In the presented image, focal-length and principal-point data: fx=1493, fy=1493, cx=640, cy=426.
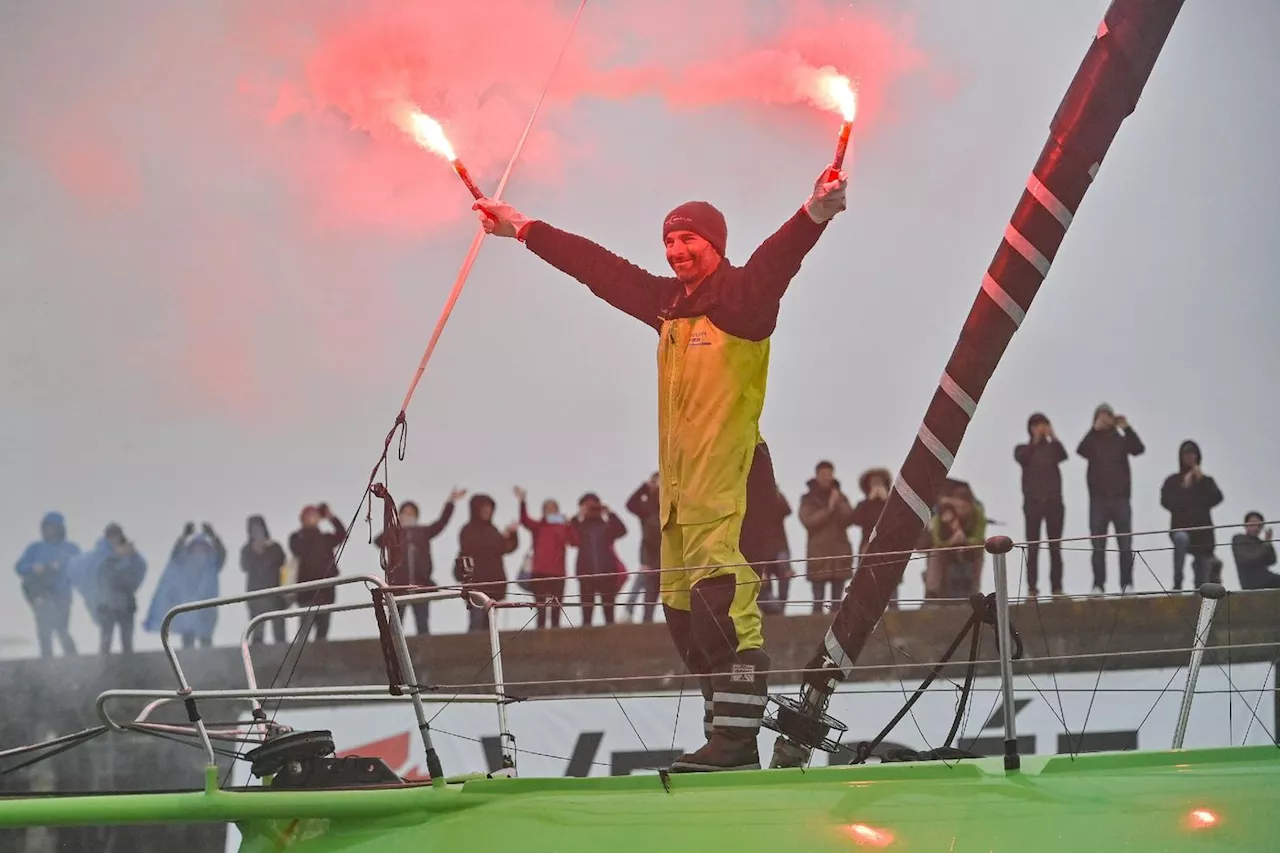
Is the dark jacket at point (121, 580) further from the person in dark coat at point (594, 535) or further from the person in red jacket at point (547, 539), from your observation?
the person in dark coat at point (594, 535)

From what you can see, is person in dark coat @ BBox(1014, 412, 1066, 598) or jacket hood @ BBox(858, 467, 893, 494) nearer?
jacket hood @ BBox(858, 467, 893, 494)

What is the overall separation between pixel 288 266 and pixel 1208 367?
4.61 metres

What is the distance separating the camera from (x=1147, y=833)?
3.11 meters

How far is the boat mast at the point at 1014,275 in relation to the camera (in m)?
4.57

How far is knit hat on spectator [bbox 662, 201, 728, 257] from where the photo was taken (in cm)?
466

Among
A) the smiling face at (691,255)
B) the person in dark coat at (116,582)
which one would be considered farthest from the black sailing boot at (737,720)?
the person in dark coat at (116,582)

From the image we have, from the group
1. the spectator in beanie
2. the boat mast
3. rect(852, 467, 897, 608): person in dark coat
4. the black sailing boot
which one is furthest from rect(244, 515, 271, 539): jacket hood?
the black sailing boot

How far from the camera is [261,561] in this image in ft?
25.6

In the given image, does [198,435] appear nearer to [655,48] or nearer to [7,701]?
[7,701]

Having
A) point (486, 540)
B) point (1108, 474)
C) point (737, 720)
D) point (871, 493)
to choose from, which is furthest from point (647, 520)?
point (737, 720)

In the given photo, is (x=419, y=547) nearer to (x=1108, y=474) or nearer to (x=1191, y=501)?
(x=1108, y=474)

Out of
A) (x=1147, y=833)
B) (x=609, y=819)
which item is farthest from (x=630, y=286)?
(x=1147, y=833)

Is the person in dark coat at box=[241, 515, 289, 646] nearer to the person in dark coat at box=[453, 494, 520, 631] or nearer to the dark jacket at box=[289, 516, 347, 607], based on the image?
the dark jacket at box=[289, 516, 347, 607]

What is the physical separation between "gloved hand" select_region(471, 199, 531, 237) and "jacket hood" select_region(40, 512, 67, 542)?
4705 millimetres
